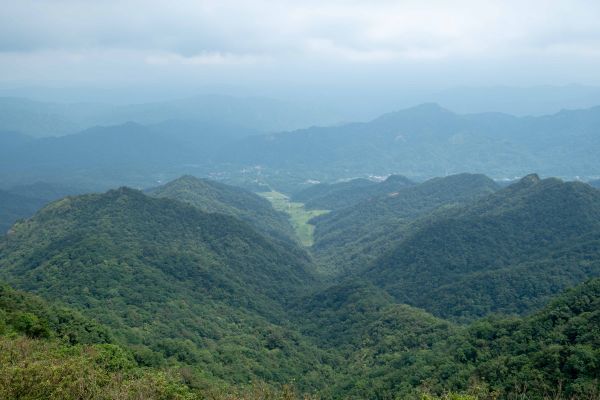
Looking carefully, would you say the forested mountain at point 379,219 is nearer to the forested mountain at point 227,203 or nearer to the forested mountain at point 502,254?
the forested mountain at point 227,203

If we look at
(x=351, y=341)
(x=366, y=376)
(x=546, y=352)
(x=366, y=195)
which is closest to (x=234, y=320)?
(x=351, y=341)

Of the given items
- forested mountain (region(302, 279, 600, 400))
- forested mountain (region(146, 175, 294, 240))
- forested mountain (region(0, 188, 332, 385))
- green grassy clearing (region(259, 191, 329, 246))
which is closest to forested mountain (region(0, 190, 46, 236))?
forested mountain (region(146, 175, 294, 240))

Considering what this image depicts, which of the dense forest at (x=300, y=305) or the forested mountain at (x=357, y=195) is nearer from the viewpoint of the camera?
the dense forest at (x=300, y=305)

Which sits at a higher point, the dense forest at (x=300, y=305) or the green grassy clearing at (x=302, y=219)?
the dense forest at (x=300, y=305)

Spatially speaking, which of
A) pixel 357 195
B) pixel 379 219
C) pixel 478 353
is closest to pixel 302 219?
pixel 357 195

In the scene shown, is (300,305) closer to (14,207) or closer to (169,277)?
(169,277)

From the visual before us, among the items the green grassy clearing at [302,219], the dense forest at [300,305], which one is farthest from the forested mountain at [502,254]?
the green grassy clearing at [302,219]

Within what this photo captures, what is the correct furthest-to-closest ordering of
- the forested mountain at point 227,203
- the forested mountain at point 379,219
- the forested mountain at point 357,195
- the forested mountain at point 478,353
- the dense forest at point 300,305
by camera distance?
1. the forested mountain at point 357,195
2. the forested mountain at point 227,203
3. the forested mountain at point 379,219
4. the dense forest at point 300,305
5. the forested mountain at point 478,353
